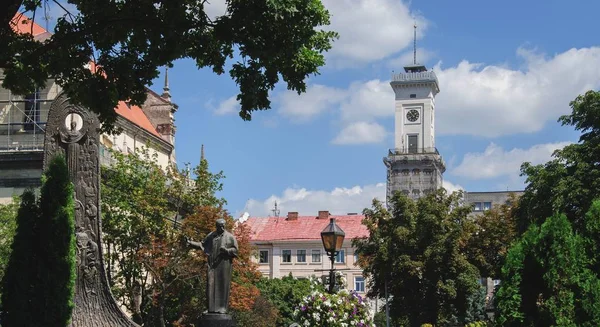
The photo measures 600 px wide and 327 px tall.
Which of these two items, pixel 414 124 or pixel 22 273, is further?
pixel 414 124

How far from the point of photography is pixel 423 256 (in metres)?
44.5

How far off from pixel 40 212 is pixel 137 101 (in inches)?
340

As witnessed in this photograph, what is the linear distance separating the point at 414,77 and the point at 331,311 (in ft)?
419

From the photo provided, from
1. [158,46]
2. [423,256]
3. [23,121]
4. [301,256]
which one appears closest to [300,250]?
[301,256]

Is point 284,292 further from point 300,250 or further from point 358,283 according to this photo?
point 300,250

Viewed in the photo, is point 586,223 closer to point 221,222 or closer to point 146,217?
point 221,222

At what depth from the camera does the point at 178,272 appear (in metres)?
37.3

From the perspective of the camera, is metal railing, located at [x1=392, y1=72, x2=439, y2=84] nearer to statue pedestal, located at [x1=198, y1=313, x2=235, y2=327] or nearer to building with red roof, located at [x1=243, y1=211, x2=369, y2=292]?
building with red roof, located at [x1=243, y1=211, x2=369, y2=292]

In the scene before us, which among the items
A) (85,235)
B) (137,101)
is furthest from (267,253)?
(137,101)

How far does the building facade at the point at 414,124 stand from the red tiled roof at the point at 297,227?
167 feet

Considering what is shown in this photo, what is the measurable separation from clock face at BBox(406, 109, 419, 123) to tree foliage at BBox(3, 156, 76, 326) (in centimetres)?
12782

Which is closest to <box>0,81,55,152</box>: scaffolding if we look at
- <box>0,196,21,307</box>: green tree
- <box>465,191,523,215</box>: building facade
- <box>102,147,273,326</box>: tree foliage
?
<box>102,147,273,326</box>: tree foliage

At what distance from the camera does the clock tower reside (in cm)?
14138

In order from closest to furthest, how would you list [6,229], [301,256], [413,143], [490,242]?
[6,229]
[490,242]
[301,256]
[413,143]
